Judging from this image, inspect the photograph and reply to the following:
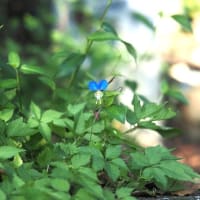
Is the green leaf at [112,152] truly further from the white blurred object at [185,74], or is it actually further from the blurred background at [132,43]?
the white blurred object at [185,74]

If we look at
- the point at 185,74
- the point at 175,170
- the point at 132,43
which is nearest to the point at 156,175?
the point at 175,170

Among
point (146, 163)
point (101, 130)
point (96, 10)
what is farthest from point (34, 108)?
point (96, 10)

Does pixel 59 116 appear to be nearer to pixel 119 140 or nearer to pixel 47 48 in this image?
pixel 119 140

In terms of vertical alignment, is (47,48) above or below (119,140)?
below

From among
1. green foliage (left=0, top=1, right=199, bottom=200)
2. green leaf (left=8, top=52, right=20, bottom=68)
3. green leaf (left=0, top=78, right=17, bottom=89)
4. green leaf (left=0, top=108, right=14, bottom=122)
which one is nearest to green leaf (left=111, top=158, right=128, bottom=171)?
green foliage (left=0, top=1, right=199, bottom=200)

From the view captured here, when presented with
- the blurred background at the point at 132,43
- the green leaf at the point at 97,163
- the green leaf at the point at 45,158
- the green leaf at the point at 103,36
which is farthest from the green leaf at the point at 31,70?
the blurred background at the point at 132,43

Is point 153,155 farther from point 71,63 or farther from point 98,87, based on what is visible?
point 71,63
